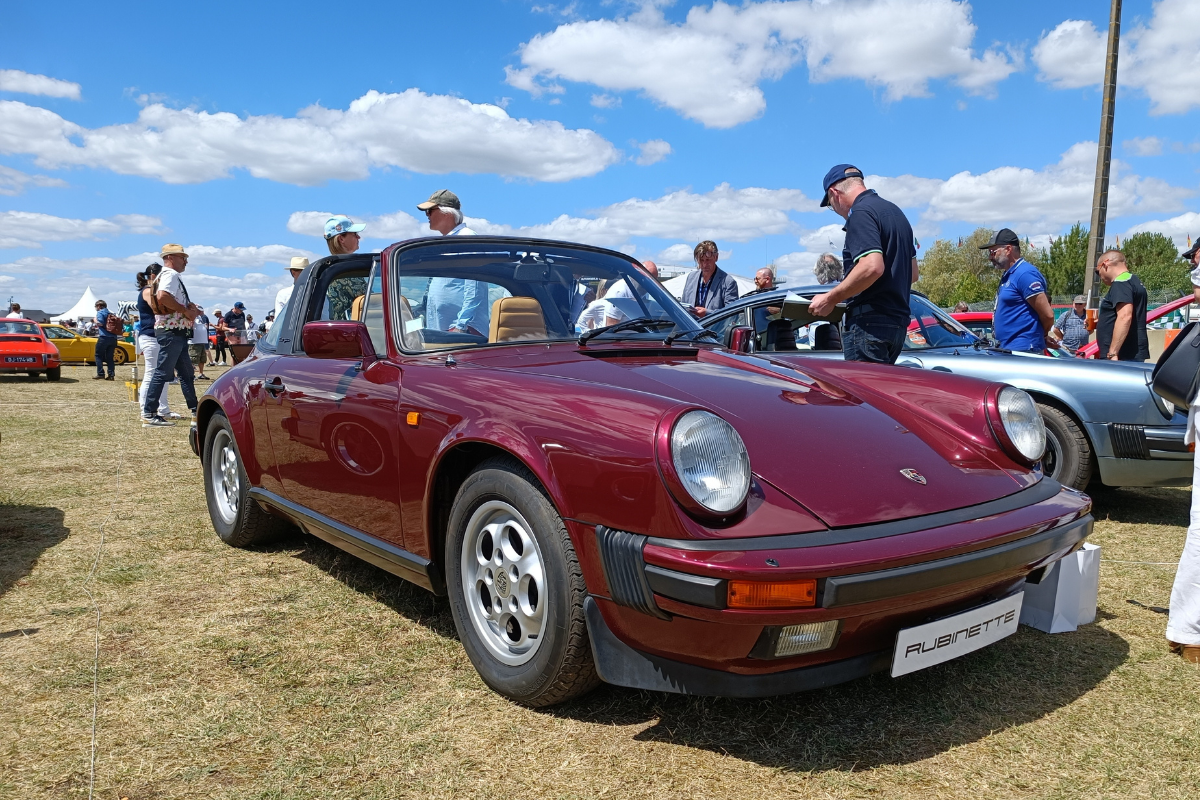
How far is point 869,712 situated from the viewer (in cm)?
234

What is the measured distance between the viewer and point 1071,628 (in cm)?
288

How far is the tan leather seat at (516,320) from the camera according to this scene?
10.1ft

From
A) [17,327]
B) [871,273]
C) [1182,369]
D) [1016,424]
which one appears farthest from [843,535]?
[17,327]

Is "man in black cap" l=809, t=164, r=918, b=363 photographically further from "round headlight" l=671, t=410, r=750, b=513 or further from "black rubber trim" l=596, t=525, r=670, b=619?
"black rubber trim" l=596, t=525, r=670, b=619

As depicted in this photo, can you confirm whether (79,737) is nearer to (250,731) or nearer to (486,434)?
(250,731)

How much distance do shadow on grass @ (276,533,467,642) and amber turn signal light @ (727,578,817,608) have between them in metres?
1.44

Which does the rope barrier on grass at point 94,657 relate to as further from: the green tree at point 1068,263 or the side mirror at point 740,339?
the green tree at point 1068,263

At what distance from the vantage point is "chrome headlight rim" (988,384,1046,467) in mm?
2637

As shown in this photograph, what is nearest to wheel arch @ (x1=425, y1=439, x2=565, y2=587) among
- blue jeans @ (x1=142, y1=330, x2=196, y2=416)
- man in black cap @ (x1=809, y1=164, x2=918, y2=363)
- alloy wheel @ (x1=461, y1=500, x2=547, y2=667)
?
alloy wheel @ (x1=461, y1=500, x2=547, y2=667)

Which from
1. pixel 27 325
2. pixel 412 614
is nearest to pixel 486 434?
pixel 412 614

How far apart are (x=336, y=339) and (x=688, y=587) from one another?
1.71m

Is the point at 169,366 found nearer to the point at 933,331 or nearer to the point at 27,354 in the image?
the point at 933,331

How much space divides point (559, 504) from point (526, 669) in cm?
52

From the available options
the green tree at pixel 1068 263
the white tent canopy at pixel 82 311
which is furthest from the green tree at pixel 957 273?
the white tent canopy at pixel 82 311
